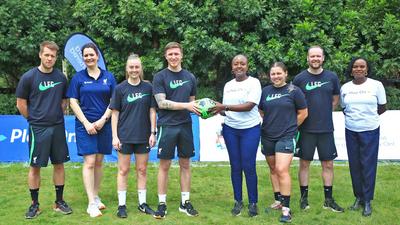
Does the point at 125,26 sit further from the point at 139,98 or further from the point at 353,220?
the point at 353,220

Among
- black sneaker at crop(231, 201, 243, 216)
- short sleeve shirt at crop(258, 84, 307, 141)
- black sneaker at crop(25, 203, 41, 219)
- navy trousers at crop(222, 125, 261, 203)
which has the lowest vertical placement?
black sneaker at crop(231, 201, 243, 216)

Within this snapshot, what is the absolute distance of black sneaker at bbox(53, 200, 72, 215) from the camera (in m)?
5.49

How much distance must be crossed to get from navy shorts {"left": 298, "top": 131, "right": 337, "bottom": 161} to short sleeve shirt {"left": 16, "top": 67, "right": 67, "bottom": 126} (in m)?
2.94

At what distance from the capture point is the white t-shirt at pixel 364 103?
539 cm

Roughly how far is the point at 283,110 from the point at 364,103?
3.34 ft

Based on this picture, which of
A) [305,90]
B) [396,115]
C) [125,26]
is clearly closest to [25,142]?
[125,26]

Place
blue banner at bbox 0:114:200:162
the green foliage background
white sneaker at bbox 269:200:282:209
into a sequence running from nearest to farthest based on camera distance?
white sneaker at bbox 269:200:282:209, blue banner at bbox 0:114:200:162, the green foliage background

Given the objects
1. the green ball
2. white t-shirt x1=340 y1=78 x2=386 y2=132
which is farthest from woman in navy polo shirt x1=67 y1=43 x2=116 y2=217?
white t-shirt x1=340 y1=78 x2=386 y2=132

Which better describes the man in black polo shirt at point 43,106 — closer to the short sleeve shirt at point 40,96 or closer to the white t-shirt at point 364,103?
the short sleeve shirt at point 40,96

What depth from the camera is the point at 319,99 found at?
212 inches

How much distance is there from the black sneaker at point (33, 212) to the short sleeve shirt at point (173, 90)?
1.82 meters

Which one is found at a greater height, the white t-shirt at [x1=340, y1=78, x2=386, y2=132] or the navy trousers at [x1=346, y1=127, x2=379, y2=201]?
the white t-shirt at [x1=340, y1=78, x2=386, y2=132]

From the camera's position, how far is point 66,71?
36.9ft

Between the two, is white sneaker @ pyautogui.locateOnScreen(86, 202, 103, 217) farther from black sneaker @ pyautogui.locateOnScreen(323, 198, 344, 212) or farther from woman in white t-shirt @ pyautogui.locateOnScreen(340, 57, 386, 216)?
woman in white t-shirt @ pyautogui.locateOnScreen(340, 57, 386, 216)
